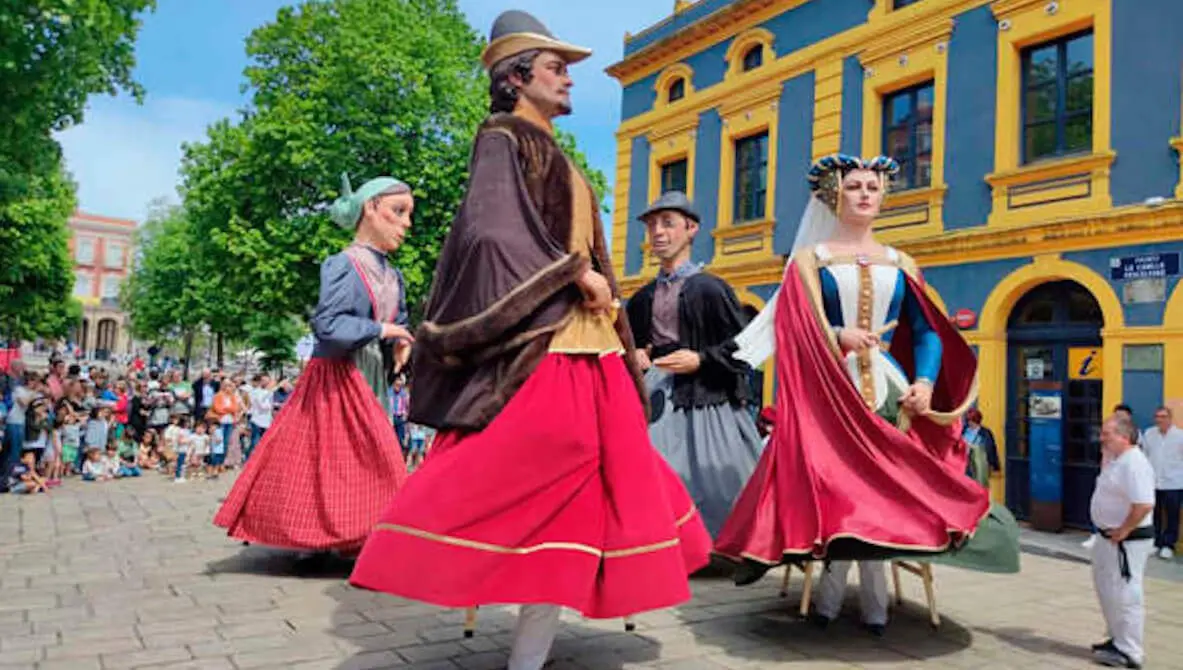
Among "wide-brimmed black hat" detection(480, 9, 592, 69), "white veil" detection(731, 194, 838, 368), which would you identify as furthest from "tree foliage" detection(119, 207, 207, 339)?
"wide-brimmed black hat" detection(480, 9, 592, 69)

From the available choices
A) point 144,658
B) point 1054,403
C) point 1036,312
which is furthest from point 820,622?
point 1036,312

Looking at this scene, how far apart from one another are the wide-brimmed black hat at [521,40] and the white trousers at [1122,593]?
11.2 feet

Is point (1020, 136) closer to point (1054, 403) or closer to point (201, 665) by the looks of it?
point (1054, 403)

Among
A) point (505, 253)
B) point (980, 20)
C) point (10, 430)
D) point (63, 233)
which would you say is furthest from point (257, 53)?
point (505, 253)

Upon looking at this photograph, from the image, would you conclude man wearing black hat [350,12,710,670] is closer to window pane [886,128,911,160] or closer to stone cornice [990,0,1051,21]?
stone cornice [990,0,1051,21]

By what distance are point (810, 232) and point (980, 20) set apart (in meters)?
8.95

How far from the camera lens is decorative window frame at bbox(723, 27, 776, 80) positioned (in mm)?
15516

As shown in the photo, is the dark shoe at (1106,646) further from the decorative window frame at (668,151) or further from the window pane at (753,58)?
the window pane at (753,58)

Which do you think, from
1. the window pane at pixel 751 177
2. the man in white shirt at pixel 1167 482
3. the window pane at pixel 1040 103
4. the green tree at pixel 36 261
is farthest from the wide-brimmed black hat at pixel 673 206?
the green tree at pixel 36 261

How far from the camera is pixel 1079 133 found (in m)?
10.9

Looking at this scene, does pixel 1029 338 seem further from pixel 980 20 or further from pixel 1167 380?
pixel 980 20

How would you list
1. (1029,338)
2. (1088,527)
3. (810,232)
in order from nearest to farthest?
(810,232), (1088,527), (1029,338)

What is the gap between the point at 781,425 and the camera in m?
4.18

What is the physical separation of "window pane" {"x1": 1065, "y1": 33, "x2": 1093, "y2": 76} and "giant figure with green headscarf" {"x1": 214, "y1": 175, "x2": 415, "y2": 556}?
9.46 metres
